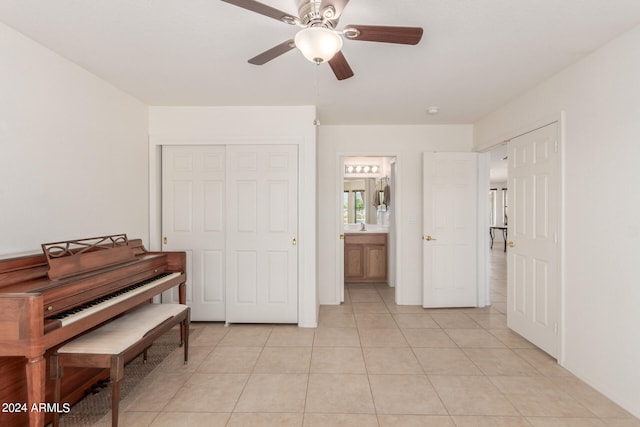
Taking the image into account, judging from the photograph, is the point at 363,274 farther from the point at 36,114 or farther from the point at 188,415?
the point at 36,114

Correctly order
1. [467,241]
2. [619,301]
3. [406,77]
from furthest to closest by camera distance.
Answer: [467,241], [406,77], [619,301]

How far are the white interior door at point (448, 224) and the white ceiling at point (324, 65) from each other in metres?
0.90

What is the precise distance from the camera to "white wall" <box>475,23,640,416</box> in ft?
6.37

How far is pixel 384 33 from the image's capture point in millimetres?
1444

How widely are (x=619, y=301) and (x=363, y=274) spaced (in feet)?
11.3

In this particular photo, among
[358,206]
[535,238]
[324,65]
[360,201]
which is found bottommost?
[535,238]

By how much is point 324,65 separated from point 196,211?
2.14m

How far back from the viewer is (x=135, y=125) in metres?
3.14

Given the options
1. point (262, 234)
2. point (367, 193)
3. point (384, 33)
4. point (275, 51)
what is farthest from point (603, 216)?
point (367, 193)

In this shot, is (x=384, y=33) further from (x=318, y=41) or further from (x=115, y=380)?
(x=115, y=380)

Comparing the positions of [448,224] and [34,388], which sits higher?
[448,224]

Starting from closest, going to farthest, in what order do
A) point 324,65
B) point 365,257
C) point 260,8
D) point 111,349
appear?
point 260,8
point 111,349
point 324,65
point 365,257

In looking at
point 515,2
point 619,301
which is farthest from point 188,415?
point 515,2

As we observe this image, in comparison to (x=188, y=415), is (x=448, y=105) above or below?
above
